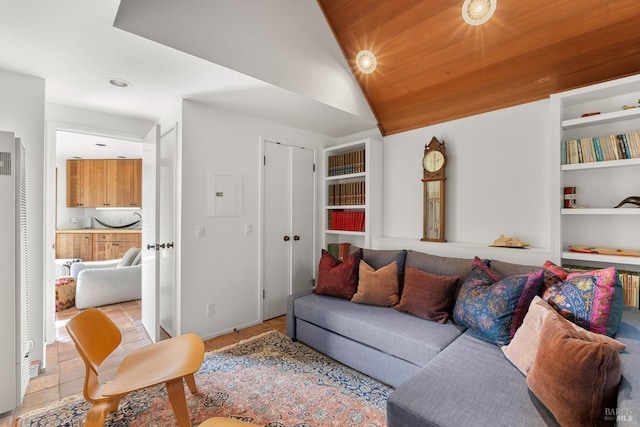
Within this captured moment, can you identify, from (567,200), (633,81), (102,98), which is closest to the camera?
(633,81)

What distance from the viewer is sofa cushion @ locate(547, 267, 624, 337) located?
4.95 ft

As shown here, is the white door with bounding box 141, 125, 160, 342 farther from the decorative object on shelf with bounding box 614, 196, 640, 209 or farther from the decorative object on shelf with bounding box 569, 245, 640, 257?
the decorative object on shelf with bounding box 614, 196, 640, 209

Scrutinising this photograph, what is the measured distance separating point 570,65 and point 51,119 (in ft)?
14.4

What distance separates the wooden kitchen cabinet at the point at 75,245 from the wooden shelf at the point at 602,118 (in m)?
7.44

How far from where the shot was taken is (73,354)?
101 inches

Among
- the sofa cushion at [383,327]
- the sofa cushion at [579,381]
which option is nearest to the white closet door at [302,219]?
the sofa cushion at [383,327]

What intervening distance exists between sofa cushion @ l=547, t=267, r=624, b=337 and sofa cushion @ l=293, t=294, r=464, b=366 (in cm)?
65

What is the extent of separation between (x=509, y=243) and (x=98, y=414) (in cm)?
294

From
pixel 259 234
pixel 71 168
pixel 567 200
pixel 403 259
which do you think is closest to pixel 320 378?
pixel 403 259

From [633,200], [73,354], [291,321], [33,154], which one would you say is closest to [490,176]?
[633,200]

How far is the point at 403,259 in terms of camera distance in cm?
270

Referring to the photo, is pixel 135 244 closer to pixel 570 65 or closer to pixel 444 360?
pixel 444 360

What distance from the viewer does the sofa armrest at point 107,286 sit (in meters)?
3.71

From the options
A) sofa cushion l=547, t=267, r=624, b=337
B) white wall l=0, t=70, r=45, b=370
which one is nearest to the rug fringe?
white wall l=0, t=70, r=45, b=370
